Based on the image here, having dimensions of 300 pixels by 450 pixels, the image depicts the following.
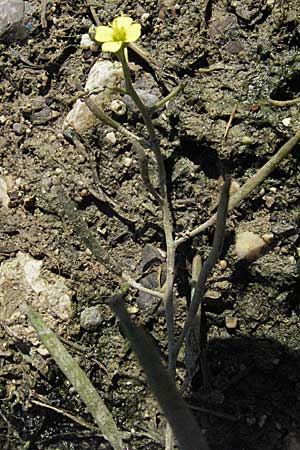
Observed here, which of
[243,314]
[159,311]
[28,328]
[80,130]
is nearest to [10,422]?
[28,328]

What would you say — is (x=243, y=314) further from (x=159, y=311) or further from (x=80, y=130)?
(x=80, y=130)

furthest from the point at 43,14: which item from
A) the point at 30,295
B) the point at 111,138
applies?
the point at 30,295

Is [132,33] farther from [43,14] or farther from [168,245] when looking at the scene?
[43,14]

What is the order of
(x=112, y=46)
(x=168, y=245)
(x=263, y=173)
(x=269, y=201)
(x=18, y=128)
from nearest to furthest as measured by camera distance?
1. (x=112, y=46)
2. (x=263, y=173)
3. (x=168, y=245)
4. (x=269, y=201)
5. (x=18, y=128)

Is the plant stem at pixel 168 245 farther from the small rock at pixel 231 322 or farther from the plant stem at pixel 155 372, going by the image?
the plant stem at pixel 155 372

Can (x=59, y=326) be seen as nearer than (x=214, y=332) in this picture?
No

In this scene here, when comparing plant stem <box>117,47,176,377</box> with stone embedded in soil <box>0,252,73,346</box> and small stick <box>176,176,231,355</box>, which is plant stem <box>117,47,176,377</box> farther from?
stone embedded in soil <box>0,252,73,346</box>

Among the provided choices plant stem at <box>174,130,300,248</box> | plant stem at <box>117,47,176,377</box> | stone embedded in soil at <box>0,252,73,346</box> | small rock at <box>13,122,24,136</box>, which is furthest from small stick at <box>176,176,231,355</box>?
small rock at <box>13,122,24,136</box>

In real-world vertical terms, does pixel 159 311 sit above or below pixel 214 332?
above
